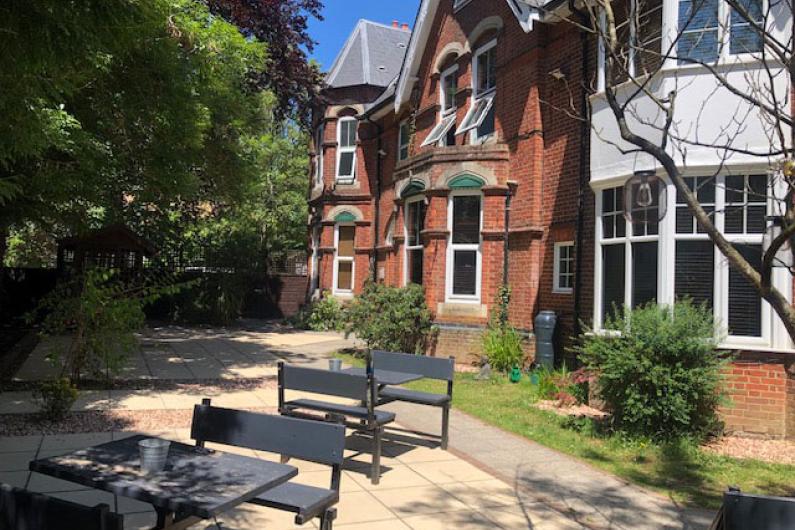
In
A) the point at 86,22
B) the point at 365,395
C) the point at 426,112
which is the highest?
the point at 426,112

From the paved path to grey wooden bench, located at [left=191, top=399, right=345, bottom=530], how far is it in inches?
68.4

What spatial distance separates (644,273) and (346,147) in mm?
14237

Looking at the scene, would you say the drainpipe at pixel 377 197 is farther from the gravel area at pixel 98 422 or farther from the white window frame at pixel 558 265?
the gravel area at pixel 98 422

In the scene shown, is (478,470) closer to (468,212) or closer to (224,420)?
(224,420)

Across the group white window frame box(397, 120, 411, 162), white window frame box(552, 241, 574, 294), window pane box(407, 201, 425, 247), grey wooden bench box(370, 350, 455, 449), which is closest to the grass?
grey wooden bench box(370, 350, 455, 449)

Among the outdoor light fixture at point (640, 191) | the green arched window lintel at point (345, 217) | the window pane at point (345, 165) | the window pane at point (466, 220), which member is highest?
the window pane at point (345, 165)

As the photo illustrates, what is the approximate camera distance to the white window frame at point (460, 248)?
42.9 ft

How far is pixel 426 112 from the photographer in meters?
16.4

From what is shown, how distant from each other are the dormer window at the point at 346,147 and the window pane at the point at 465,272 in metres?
8.75

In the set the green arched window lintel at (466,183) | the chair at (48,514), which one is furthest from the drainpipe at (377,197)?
the chair at (48,514)

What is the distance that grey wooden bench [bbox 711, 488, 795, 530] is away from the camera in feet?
8.76

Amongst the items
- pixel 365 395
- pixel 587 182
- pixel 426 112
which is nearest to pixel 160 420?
pixel 365 395

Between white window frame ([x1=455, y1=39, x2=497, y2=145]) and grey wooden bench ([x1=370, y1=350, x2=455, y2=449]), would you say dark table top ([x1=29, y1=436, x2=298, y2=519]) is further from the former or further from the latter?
white window frame ([x1=455, y1=39, x2=497, y2=145])

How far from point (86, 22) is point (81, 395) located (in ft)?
21.5
